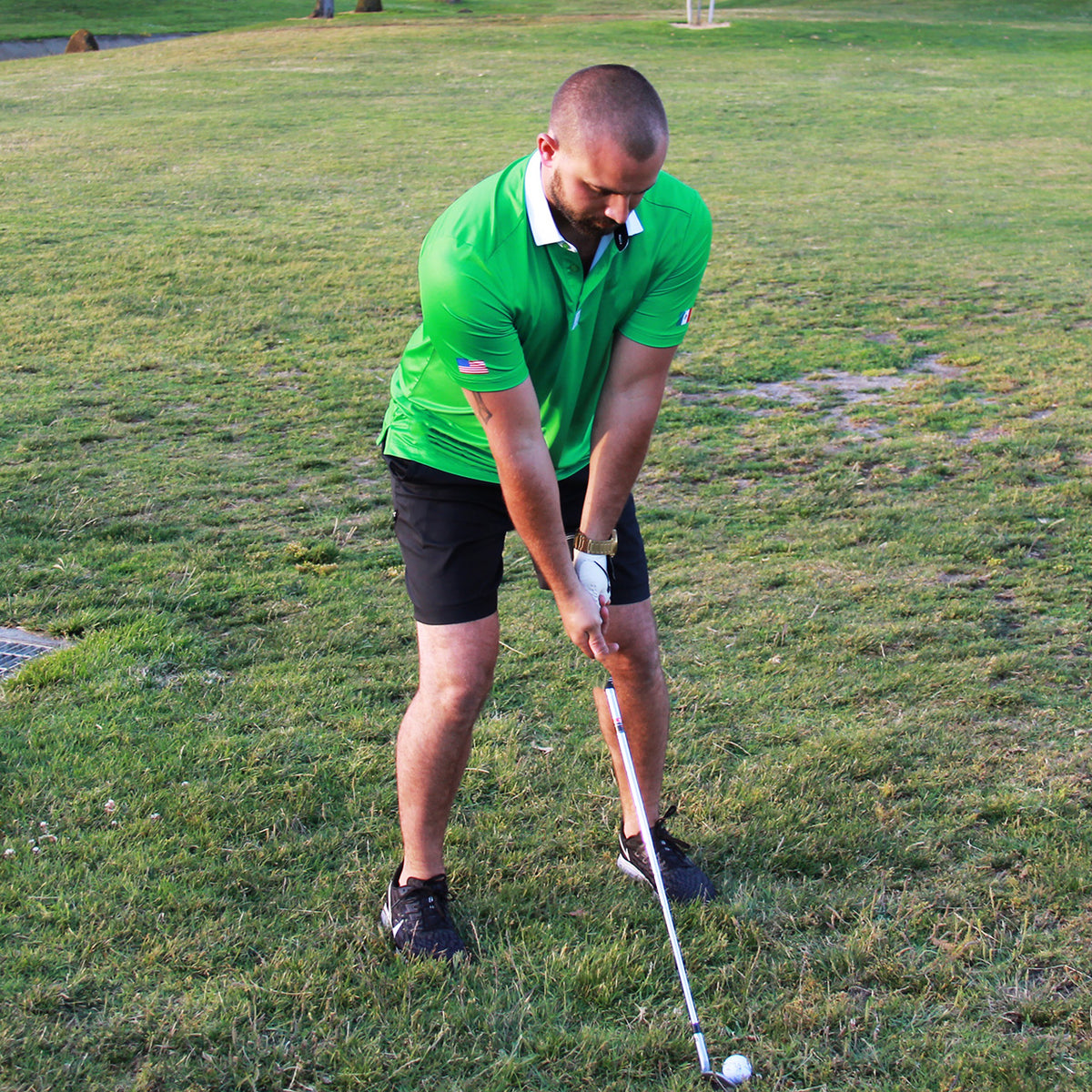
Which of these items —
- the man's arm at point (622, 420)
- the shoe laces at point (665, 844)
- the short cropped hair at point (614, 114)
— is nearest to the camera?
the short cropped hair at point (614, 114)

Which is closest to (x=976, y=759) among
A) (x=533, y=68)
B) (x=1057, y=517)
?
(x=1057, y=517)

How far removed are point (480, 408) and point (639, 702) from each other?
38.9 inches

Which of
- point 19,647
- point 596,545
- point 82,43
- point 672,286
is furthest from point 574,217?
point 82,43

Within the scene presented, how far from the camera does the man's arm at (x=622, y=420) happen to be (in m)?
2.87

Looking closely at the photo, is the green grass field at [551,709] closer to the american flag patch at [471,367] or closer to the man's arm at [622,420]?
the man's arm at [622,420]

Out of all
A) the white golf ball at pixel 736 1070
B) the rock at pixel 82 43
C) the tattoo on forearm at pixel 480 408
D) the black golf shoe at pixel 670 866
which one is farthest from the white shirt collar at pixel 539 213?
the rock at pixel 82 43

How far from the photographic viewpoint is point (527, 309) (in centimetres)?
264

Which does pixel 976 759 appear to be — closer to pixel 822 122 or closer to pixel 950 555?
pixel 950 555

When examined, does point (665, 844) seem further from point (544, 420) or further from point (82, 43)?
point (82, 43)

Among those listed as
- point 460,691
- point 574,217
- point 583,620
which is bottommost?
point 460,691

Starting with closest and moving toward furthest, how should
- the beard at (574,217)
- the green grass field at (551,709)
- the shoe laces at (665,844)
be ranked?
the beard at (574,217) < the green grass field at (551,709) < the shoe laces at (665,844)

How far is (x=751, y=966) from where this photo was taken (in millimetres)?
2898

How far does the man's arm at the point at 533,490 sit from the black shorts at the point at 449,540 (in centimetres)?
14

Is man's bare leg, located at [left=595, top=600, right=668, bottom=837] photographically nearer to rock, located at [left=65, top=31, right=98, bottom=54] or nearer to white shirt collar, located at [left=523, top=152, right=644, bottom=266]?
white shirt collar, located at [left=523, top=152, right=644, bottom=266]
